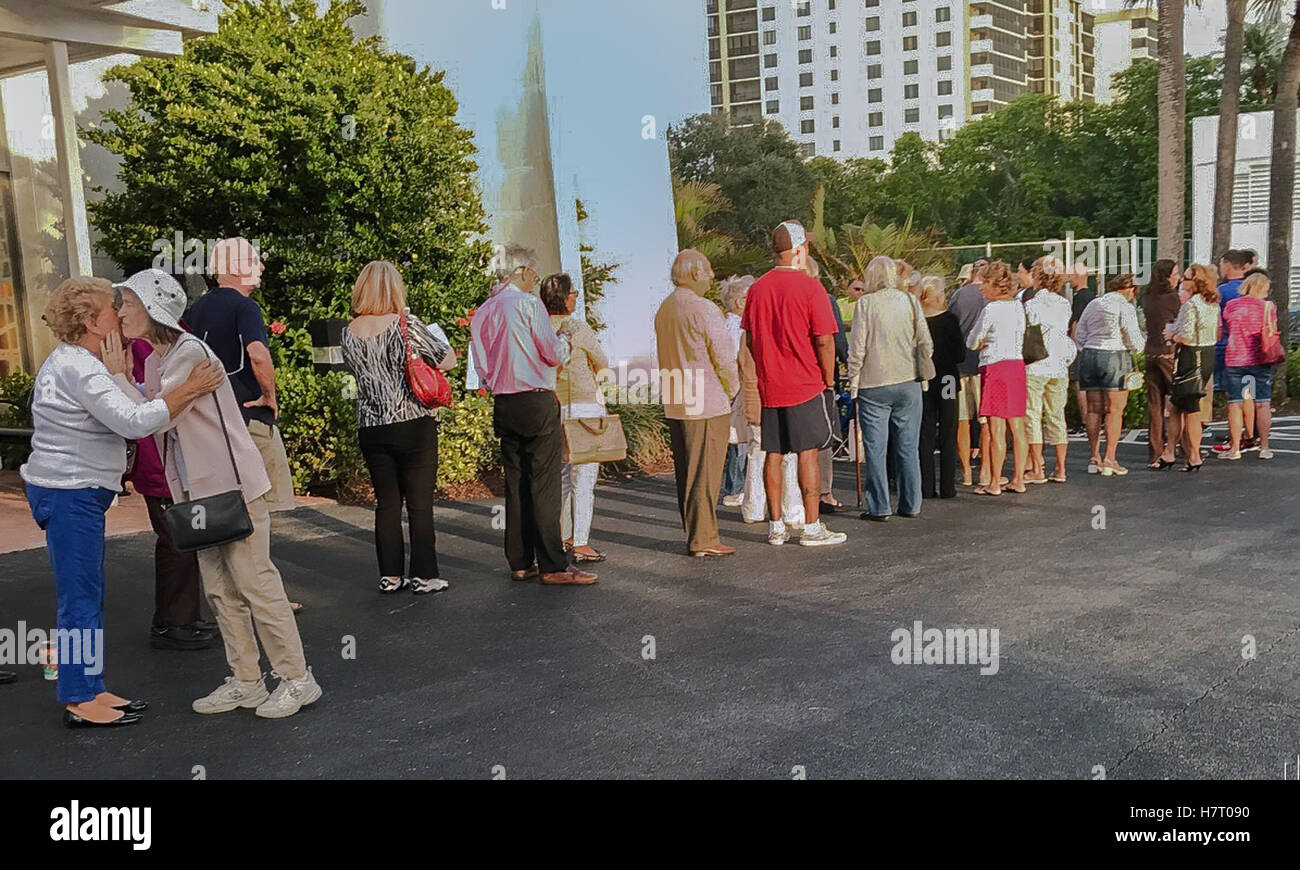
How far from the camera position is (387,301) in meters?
7.48

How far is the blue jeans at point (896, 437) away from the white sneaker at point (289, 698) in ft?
17.4

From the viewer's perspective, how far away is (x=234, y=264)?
22.5 ft

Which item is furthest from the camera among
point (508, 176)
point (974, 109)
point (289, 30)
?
point (974, 109)

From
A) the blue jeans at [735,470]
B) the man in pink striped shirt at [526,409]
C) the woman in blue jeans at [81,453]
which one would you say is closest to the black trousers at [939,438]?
the blue jeans at [735,470]

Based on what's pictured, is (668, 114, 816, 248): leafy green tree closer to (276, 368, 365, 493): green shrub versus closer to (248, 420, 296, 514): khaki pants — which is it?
(276, 368, 365, 493): green shrub

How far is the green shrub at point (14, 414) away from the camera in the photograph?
44.1 ft

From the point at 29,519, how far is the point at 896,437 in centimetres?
715

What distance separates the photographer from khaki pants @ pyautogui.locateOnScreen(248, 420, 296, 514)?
6.94 m

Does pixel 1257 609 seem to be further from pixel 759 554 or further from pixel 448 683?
pixel 448 683

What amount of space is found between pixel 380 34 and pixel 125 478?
11080mm

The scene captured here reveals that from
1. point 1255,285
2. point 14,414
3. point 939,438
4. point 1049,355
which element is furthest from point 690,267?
point 14,414

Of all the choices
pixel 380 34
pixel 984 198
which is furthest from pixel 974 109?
pixel 380 34

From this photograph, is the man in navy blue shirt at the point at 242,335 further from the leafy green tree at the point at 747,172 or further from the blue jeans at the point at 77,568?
the leafy green tree at the point at 747,172

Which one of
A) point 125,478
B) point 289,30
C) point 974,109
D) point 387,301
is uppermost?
point 974,109
